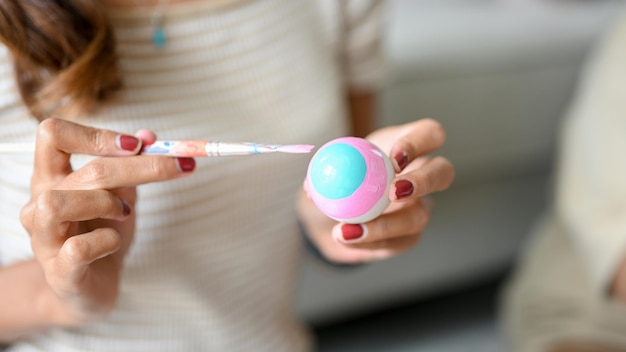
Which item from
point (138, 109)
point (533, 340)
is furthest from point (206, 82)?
point (533, 340)

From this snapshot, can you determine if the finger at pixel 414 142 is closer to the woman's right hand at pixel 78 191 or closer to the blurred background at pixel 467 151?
the woman's right hand at pixel 78 191

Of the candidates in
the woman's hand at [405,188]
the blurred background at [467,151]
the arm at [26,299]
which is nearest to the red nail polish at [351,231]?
the woman's hand at [405,188]

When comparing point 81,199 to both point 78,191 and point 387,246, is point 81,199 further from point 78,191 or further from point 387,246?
point 387,246

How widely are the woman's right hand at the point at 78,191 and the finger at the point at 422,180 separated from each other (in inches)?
5.1

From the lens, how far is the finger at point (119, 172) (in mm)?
388

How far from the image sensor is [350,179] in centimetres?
Result: 38

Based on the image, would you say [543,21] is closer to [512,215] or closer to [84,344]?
[512,215]

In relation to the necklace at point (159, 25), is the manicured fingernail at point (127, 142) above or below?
below

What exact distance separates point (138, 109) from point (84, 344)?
20cm

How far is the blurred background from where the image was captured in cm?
109

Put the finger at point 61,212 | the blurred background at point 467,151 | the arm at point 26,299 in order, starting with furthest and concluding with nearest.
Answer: the blurred background at point 467,151 → the arm at point 26,299 → the finger at point 61,212

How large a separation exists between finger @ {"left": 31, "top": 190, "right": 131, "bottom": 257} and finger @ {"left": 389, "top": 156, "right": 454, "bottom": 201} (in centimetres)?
17

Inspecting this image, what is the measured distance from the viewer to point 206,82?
1.87ft

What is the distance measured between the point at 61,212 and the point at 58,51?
0.16 m
